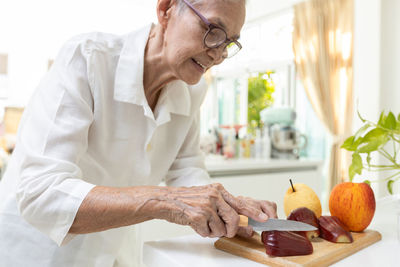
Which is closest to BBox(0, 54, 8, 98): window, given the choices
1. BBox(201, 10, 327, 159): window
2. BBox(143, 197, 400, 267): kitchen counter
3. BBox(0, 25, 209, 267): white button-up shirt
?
BBox(201, 10, 327, 159): window

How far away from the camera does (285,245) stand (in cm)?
61

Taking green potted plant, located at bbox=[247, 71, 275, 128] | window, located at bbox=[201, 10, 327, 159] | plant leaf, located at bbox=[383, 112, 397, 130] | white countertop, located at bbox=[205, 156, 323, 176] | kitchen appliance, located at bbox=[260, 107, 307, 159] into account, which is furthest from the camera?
green potted plant, located at bbox=[247, 71, 275, 128]

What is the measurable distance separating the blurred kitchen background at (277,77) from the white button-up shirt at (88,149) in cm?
119

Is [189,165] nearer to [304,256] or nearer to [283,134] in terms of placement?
[304,256]

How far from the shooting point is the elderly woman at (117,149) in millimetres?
638

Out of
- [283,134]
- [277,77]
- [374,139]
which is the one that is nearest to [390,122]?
[374,139]

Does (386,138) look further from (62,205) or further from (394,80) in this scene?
(394,80)

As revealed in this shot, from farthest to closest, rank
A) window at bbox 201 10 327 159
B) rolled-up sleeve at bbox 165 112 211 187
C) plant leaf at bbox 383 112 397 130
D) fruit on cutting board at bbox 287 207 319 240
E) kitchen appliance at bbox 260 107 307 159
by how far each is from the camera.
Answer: window at bbox 201 10 327 159 < kitchen appliance at bbox 260 107 307 159 < rolled-up sleeve at bbox 165 112 211 187 < plant leaf at bbox 383 112 397 130 < fruit on cutting board at bbox 287 207 319 240

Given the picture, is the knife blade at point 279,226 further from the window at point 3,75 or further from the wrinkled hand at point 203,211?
the window at point 3,75

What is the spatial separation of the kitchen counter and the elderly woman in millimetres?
50

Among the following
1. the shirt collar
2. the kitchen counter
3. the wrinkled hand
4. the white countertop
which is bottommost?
the white countertop

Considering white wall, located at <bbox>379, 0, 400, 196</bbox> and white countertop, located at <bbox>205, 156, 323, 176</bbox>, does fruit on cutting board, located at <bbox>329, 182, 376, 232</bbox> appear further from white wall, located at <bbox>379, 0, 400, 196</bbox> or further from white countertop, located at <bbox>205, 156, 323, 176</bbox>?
white wall, located at <bbox>379, 0, 400, 196</bbox>

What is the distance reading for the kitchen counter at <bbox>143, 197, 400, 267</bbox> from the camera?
0.62 metres

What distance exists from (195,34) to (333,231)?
49cm
